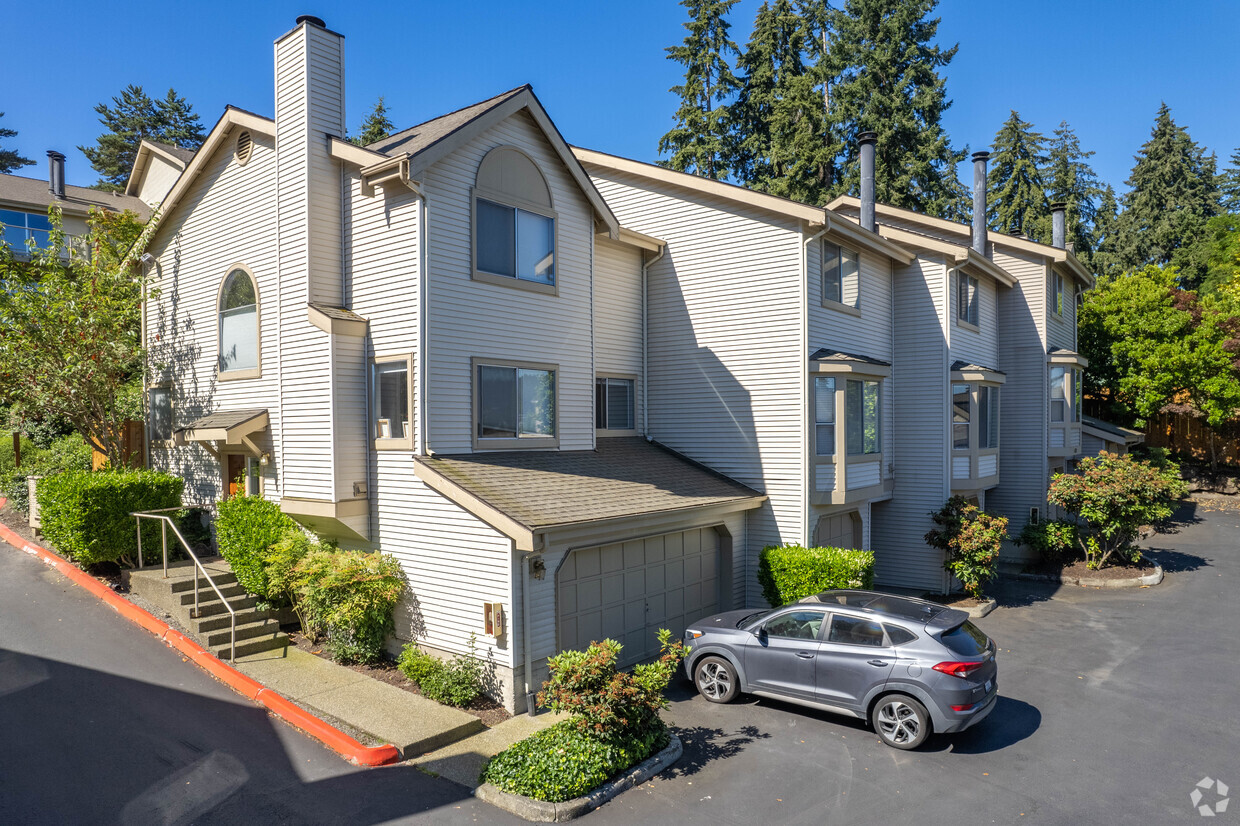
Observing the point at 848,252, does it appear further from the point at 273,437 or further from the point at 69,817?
the point at 69,817

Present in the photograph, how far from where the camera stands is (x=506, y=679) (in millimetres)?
10594

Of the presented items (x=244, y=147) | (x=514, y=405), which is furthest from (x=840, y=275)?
(x=244, y=147)

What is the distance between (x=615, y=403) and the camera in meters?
16.8

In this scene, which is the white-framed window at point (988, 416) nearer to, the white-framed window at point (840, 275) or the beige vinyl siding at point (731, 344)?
the white-framed window at point (840, 275)

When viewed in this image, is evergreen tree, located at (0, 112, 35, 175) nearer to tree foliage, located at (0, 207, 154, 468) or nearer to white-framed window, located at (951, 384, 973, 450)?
tree foliage, located at (0, 207, 154, 468)

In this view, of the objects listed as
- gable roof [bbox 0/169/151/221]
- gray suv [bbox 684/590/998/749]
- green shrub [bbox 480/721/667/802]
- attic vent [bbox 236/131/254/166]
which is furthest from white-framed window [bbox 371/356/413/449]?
gable roof [bbox 0/169/151/221]

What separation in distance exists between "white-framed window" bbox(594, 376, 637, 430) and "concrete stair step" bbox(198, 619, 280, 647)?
7.42 metres

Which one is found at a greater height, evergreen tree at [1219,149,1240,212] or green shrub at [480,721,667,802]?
evergreen tree at [1219,149,1240,212]

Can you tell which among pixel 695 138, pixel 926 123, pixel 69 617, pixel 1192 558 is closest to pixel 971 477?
pixel 1192 558

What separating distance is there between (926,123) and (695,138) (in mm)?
12881

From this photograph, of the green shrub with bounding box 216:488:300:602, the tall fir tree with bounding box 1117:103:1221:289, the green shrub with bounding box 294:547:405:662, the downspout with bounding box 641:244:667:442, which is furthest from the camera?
the tall fir tree with bounding box 1117:103:1221:289

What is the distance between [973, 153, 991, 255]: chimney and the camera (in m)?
22.5

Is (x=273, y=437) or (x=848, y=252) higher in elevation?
(x=848, y=252)

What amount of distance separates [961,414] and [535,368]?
1199 centimetres
